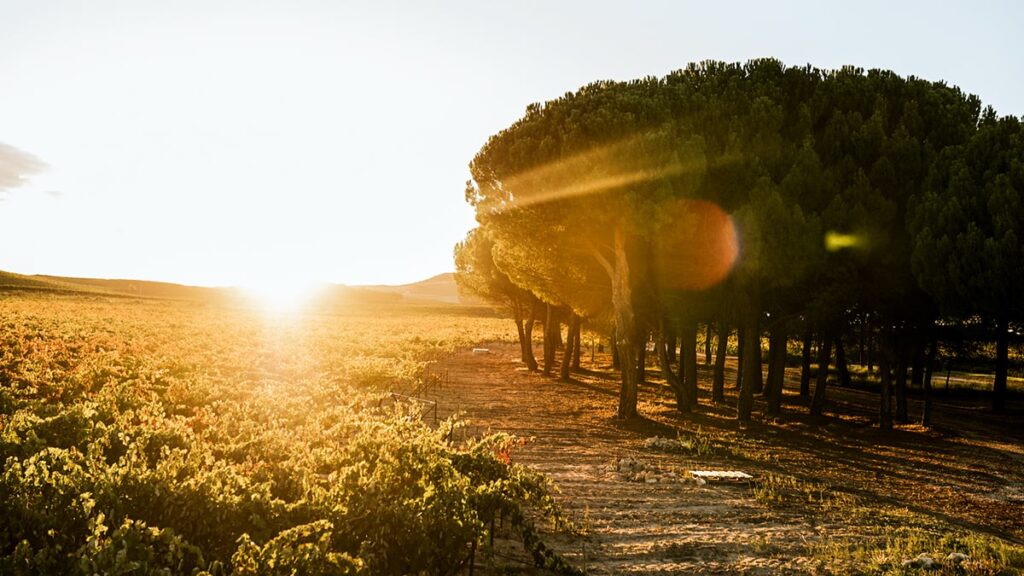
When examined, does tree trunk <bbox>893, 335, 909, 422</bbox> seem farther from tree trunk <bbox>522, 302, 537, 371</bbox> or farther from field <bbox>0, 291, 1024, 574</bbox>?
tree trunk <bbox>522, 302, 537, 371</bbox>

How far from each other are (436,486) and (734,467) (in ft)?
33.9

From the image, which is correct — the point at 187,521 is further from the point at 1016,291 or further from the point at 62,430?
the point at 1016,291

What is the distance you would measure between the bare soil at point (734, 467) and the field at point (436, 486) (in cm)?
7

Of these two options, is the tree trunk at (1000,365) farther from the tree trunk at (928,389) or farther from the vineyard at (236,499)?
the vineyard at (236,499)

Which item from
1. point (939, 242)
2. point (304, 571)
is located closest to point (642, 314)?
point (939, 242)

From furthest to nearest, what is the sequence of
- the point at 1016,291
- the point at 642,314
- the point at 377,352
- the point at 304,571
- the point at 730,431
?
the point at 377,352 → the point at 642,314 → the point at 730,431 → the point at 1016,291 → the point at 304,571

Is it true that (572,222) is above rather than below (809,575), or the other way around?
above

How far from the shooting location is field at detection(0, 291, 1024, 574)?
548 cm

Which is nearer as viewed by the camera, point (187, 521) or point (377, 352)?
point (187, 521)

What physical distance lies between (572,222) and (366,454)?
1435 centimetres

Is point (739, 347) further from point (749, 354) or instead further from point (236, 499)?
point (236, 499)

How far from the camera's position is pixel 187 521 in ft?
18.5

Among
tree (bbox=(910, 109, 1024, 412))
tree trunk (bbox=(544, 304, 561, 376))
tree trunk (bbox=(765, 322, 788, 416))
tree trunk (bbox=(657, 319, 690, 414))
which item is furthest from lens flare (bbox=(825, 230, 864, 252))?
tree trunk (bbox=(544, 304, 561, 376))

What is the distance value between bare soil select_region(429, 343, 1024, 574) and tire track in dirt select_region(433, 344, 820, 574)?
1.2 inches
